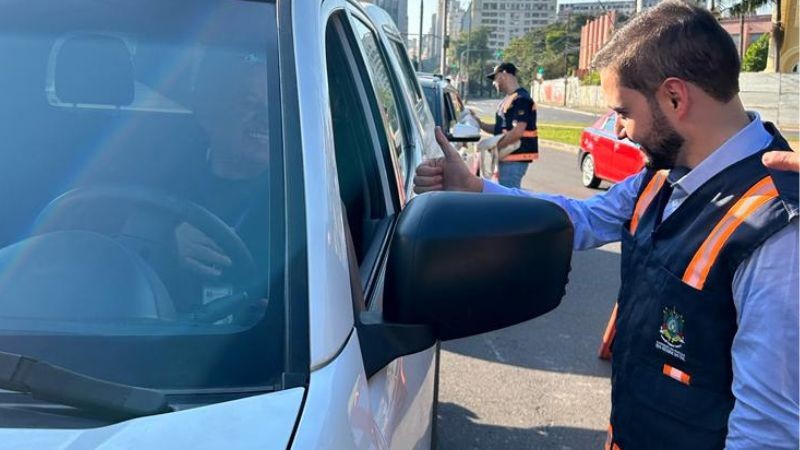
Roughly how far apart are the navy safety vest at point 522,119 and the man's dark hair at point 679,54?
6025mm

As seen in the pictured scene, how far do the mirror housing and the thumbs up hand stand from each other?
2.83ft

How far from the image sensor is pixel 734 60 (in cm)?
167

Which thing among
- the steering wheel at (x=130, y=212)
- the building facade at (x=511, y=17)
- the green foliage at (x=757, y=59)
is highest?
the building facade at (x=511, y=17)

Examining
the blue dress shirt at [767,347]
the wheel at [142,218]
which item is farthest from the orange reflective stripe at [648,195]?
the wheel at [142,218]

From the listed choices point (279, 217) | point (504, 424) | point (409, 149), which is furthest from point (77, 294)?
point (504, 424)

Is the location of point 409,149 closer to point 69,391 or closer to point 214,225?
point 214,225

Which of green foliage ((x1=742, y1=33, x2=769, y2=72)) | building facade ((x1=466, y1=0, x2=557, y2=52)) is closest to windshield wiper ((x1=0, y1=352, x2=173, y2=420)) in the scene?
green foliage ((x1=742, y1=33, x2=769, y2=72))

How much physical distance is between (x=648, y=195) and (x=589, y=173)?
11423mm

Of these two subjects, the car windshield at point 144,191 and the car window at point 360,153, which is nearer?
the car windshield at point 144,191

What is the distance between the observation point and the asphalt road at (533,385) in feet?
12.8

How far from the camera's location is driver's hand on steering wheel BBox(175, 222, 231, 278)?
1526 mm

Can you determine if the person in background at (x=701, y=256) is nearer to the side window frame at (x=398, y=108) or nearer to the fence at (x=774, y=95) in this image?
the side window frame at (x=398, y=108)

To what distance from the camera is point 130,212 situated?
1.61 metres

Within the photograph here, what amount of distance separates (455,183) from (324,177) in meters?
0.97
